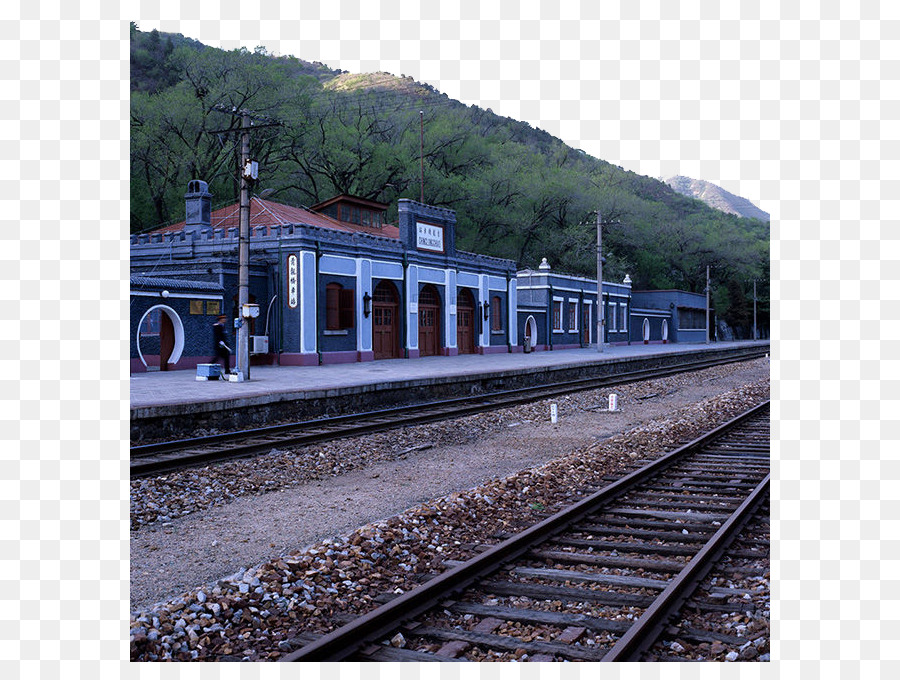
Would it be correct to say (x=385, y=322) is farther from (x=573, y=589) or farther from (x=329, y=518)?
(x=573, y=589)

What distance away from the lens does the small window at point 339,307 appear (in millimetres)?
29547

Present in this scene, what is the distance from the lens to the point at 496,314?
41125 millimetres

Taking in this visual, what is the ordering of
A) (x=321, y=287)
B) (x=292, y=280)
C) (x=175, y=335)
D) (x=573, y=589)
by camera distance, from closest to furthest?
(x=573, y=589) < (x=175, y=335) < (x=292, y=280) < (x=321, y=287)

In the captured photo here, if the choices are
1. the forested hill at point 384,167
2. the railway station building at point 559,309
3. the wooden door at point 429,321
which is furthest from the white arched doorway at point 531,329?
the wooden door at point 429,321

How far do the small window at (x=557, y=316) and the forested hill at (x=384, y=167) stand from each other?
6115mm

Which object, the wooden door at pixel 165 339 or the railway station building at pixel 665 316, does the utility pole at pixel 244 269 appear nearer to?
the wooden door at pixel 165 339

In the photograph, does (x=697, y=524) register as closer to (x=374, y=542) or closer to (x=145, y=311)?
(x=374, y=542)

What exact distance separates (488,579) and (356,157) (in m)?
48.5

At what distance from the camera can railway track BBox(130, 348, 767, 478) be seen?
10.6m

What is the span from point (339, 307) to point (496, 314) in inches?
513

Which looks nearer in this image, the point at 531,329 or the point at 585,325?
the point at 531,329

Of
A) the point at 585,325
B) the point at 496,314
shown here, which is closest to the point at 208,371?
the point at 496,314

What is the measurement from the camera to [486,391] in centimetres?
2339

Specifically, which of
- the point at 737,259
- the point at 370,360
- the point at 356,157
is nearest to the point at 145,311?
the point at 370,360
